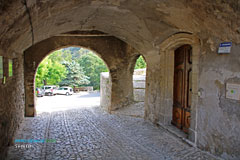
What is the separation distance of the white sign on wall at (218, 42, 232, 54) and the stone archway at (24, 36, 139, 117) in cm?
579

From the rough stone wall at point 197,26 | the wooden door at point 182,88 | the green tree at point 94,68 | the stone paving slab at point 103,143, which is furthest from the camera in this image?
the green tree at point 94,68

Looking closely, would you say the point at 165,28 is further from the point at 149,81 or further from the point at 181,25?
the point at 149,81

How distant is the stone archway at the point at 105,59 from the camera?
8.45 m

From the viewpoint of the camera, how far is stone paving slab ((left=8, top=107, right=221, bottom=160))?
4.07 metres

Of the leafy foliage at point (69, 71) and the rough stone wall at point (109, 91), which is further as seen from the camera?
the leafy foliage at point (69, 71)

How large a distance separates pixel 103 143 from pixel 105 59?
5021 mm

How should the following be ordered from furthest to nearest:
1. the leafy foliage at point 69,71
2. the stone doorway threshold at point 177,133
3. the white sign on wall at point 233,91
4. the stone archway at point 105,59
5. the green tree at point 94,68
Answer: the green tree at point 94,68 < the leafy foliage at point 69,71 < the stone archway at point 105,59 < the stone doorway threshold at point 177,133 < the white sign on wall at point 233,91

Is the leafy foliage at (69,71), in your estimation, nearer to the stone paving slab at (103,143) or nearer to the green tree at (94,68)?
the green tree at (94,68)

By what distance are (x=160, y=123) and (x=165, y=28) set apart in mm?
2718

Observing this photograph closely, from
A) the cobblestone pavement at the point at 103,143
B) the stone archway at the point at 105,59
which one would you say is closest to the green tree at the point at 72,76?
the stone archway at the point at 105,59

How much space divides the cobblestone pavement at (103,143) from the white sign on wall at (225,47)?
1.94 metres

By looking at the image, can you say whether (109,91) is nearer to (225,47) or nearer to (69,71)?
(225,47)

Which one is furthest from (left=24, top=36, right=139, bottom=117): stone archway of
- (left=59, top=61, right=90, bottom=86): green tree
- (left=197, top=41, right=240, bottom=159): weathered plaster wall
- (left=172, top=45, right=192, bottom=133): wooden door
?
(left=59, top=61, right=90, bottom=86): green tree

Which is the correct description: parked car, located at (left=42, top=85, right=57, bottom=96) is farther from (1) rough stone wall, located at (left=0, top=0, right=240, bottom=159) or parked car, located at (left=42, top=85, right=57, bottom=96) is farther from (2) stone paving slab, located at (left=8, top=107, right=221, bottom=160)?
(1) rough stone wall, located at (left=0, top=0, right=240, bottom=159)
